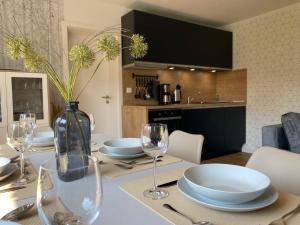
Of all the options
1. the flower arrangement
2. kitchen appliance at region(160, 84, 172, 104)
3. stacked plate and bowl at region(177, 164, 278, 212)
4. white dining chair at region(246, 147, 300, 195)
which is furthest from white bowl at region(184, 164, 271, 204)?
kitchen appliance at region(160, 84, 172, 104)

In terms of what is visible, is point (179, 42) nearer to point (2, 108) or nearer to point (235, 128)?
point (235, 128)

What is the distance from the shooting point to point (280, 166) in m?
0.98

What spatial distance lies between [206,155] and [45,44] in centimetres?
293

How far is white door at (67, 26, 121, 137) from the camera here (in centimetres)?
370

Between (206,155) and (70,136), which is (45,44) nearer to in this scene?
(70,136)

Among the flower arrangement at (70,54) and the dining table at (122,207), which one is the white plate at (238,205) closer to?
the dining table at (122,207)

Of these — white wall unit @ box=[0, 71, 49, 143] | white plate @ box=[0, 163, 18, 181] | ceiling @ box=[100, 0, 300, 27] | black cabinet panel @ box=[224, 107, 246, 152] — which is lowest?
black cabinet panel @ box=[224, 107, 246, 152]

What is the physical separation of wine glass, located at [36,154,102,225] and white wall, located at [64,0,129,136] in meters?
3.27

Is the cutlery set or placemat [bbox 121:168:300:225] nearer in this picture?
placemat [bbox 121:168:300:225]

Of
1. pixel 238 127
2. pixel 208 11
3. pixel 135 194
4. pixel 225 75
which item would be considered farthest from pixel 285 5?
pixel 135 194

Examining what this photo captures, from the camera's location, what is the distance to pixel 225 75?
4.96 m

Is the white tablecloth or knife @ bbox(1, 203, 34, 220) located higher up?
knife @ bbox(1, 203, 34, 220)

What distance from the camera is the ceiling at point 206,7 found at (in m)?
3.51

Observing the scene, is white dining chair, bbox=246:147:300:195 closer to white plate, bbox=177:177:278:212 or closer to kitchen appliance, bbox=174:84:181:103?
white plate, bbox=177:177:278:212
